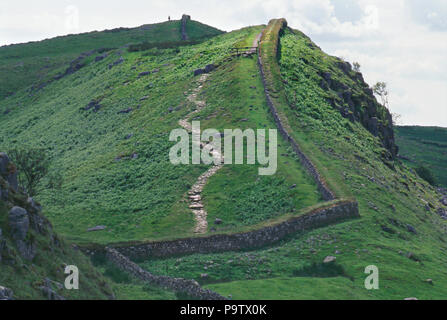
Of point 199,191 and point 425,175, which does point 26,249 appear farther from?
point 425,175

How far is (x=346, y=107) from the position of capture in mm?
108125

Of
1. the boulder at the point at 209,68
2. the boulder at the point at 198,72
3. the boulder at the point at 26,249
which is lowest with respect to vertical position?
the boulder at the point at 26,249

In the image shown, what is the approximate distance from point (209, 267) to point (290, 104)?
169 feet

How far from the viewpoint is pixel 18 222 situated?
3269 centimetres

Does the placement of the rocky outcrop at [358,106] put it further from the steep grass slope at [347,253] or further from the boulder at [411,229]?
the boulder at [411,229]

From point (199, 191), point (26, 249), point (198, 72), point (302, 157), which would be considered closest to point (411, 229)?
point (302, 157)

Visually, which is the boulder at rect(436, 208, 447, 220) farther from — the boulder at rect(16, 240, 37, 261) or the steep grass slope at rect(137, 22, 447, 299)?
the boulder at rect(16, 240, 37, 261)

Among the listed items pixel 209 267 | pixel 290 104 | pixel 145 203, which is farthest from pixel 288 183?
pixel 290 104

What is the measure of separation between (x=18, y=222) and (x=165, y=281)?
37.9ft

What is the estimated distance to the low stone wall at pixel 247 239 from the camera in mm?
50219

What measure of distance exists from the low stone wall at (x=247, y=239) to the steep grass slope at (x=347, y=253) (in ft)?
3.63

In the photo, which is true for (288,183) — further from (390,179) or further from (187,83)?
(187,83)

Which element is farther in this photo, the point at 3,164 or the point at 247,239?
the point at 247,239

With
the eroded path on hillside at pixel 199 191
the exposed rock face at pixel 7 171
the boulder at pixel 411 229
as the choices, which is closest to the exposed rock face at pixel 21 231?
the exposed rock face at pixel 7 171
